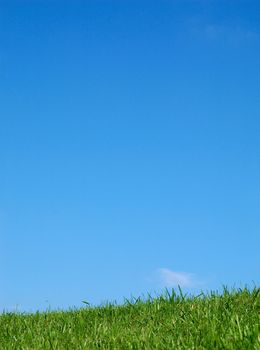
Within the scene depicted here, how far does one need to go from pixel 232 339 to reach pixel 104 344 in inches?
64.9

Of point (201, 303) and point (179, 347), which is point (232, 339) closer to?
point (179, 347)

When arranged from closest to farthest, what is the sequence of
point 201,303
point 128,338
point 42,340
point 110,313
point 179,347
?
point 179,347, point 128,338, point 42,340, point 201,303, point 110,313

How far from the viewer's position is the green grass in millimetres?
7113

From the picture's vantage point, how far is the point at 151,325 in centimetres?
864

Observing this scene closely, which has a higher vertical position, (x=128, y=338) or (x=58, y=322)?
(x=58, y=322)

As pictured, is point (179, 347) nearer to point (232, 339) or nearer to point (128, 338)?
point (232, 339)

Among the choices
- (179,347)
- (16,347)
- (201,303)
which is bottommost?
(179,347)

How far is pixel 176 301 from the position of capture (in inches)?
396

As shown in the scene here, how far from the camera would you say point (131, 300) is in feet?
34.9

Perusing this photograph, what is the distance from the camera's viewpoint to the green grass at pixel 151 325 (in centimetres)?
711

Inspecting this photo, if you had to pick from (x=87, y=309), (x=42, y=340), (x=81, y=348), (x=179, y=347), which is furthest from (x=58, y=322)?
(x=179, y=347)

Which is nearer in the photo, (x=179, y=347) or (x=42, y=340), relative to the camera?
(x=179, y=347)

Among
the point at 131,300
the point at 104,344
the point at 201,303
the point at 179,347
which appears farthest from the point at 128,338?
the point at 131,300

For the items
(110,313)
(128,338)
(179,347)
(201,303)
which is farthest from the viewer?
(110,313)
